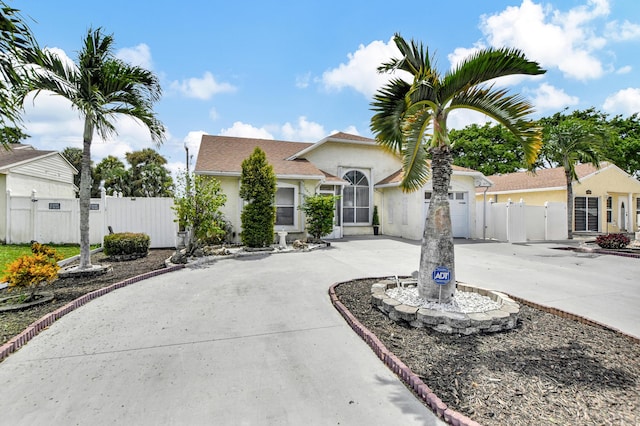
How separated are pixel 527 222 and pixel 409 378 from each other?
53.1ft

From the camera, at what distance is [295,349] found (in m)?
3.65

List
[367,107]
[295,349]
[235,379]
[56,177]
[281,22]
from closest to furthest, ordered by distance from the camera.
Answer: [235,379] < [295,349] < [367,107] < [281,22] < [56,177]

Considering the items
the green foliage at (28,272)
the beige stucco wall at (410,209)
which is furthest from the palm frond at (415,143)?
the beige stucco wall at (410,209)

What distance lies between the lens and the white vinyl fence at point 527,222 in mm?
14531

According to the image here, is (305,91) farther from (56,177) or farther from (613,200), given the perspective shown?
(613,200)

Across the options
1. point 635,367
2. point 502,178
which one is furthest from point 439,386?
point 502,178

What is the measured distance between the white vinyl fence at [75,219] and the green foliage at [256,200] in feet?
10.7

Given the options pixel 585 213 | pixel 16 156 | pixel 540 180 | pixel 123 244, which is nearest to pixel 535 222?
pixel 540 180

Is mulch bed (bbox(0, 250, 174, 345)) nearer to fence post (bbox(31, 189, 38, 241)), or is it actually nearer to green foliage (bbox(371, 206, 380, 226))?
fence post (bbox(31, 189, 38, 241))

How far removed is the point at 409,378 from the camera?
2936mm

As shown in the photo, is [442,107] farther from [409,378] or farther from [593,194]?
[593,194]

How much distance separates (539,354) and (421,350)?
1.32 m

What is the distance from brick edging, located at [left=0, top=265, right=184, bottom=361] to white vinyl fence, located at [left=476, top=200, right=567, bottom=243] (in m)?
15.4

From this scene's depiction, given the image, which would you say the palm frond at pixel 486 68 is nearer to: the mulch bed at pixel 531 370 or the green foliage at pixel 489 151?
the mulch bed at pixel 531 370
